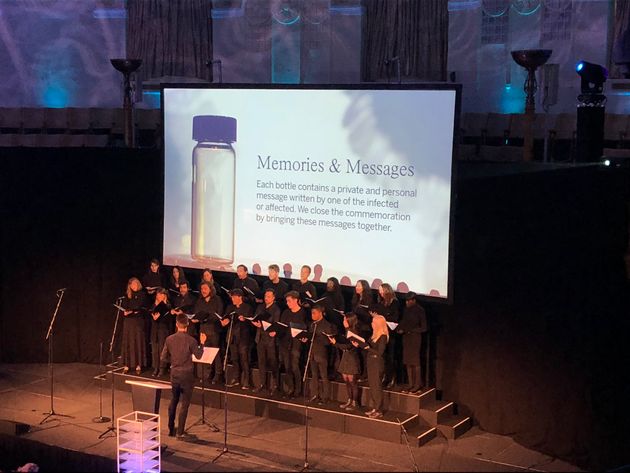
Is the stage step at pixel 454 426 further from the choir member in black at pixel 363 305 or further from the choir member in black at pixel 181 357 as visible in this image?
the choir member in black at pixel 181 357

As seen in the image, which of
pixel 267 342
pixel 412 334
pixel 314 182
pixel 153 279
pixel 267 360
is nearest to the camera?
pixel 412 334

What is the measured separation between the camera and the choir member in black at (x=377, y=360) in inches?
346

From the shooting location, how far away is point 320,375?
31.0 ft

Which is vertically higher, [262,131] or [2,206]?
[262,131]

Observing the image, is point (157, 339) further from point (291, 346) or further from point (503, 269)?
point (503, 269)

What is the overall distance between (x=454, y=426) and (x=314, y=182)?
117 inches

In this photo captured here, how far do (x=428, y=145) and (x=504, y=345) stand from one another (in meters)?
2.15

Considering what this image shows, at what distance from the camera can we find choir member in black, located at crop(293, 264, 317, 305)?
31.2 ft

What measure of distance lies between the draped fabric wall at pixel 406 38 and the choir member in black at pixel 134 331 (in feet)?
14.2

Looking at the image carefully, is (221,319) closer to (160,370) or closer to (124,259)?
(160,370)

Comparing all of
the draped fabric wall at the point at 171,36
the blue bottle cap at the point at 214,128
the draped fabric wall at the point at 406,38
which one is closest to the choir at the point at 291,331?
the blue bottle cap at the point at 214,128

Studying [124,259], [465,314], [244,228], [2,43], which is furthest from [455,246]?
[2,43]

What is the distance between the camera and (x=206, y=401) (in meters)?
9.87

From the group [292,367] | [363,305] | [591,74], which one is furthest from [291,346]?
[591,74]
